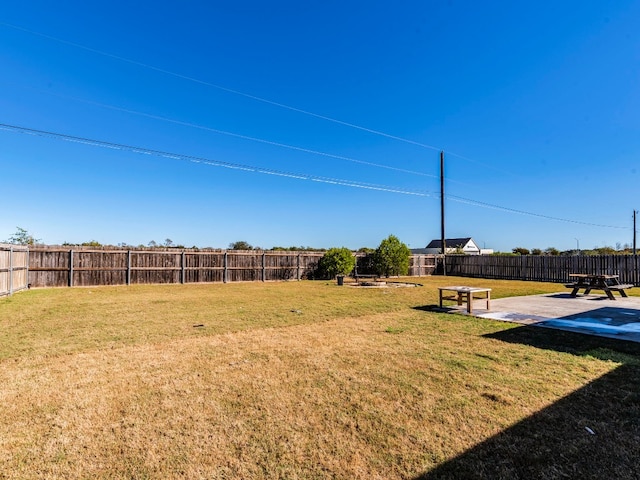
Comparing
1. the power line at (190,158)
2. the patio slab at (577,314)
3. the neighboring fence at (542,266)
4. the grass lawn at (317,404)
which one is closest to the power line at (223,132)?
the power line at (190,158)

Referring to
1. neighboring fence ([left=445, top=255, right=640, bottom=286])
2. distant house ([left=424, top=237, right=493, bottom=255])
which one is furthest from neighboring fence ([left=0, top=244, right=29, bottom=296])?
distant house ([left=424, top=237, right=493, bottom=255])

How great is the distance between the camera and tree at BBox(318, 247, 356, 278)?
65.4ft

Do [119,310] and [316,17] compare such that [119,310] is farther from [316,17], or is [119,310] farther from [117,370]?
[316,17]

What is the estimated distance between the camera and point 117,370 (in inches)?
152

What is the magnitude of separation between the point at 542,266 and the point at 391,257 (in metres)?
8.94

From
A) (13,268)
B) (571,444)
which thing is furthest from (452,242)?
(571,444)

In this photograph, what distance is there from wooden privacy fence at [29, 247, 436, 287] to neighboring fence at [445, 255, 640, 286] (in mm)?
11551

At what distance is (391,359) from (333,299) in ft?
20.6

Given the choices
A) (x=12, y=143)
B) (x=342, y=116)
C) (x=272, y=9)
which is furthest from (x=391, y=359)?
(x=342, y=116)

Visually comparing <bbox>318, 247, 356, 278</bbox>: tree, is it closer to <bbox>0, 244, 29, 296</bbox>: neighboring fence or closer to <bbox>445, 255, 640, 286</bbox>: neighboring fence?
<bbox>445, 255, 640, 286</bbox>: neighboring fence

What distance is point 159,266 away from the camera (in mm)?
16031

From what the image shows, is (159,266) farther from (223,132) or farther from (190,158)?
(223,132)

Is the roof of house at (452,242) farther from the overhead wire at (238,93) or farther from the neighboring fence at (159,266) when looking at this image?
the neighboring fence at (159,266)

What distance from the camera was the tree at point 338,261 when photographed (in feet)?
65.4
